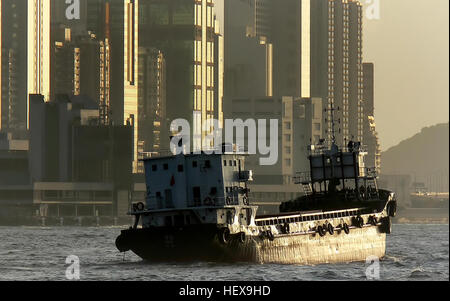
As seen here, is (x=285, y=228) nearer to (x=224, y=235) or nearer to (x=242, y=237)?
(x=242, y=237)

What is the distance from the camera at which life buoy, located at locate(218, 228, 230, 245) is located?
108500 mm

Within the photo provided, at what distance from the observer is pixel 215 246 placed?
108500 mm

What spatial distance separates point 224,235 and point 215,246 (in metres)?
1.18

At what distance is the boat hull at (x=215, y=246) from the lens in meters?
109

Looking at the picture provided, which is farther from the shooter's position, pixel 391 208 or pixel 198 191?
pixel 391 208

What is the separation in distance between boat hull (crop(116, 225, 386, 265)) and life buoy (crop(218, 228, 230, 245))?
0.25 m

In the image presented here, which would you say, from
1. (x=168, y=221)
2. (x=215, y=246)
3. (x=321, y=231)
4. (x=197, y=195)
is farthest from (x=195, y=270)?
(x=321, y=231)

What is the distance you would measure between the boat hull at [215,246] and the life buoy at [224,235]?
0.25 m

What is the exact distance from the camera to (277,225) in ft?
378

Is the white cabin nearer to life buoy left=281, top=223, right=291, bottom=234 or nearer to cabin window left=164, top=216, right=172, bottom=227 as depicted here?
cabin window left=164, top=216, right=172, bottom=227

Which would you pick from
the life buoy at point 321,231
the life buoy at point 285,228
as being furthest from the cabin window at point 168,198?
the life buoy at point 321,231

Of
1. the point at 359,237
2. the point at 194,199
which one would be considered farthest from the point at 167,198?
the point at 359,237
